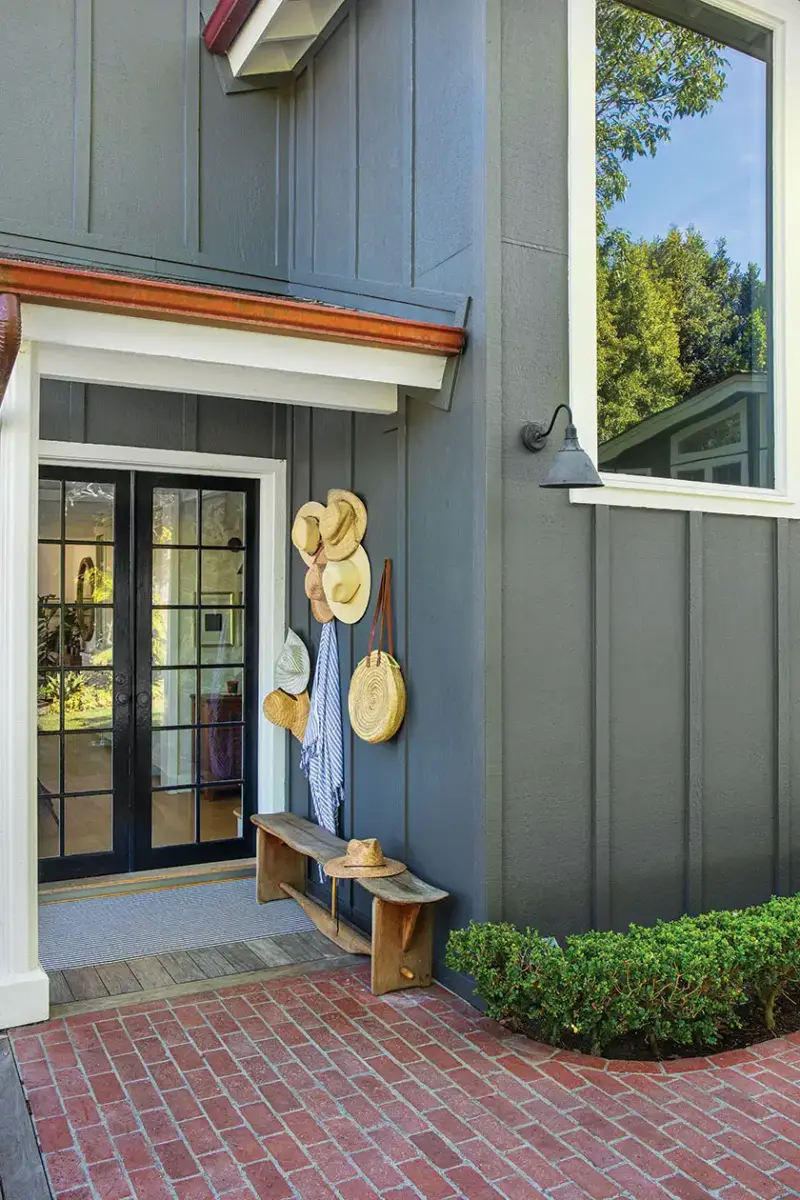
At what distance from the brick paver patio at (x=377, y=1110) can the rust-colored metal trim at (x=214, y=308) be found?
2.61m

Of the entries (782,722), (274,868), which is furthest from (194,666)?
(782,722)

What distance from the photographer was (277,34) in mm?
4871

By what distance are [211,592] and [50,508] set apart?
1.01 metres

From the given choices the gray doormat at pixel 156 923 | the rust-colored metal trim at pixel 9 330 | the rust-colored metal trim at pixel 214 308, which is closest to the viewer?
the rust-colored metal trim at pixel 9 330

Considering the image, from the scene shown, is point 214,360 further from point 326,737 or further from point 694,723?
point 694,723

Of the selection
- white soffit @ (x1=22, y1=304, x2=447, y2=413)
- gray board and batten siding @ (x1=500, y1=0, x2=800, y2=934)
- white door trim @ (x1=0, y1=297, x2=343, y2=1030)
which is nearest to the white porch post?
white door trim @ (x1=0, y1=297, x2=343, y2=1030)

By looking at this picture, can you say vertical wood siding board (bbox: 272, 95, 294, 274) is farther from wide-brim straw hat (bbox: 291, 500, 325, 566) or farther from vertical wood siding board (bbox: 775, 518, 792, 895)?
vertical wood siding board (bbox: 775, 518, 792, 895)

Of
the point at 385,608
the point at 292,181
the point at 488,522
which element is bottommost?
the point at 385,608

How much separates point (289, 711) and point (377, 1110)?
8.46 ft

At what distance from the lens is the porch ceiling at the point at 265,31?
473 centimetres

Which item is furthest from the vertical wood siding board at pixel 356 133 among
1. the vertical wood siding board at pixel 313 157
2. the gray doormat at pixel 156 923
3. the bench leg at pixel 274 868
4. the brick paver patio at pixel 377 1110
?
Result: the brick paver patio at pixel 377 1110

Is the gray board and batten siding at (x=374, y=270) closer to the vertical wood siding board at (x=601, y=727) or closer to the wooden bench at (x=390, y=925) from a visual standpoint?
the wooden bench at (x=390, y=925)

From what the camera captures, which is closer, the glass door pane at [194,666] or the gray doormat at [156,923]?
the gray doormat at [156,923]

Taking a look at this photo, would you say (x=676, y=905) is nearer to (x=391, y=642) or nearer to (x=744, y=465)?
(x=391, y=642)
